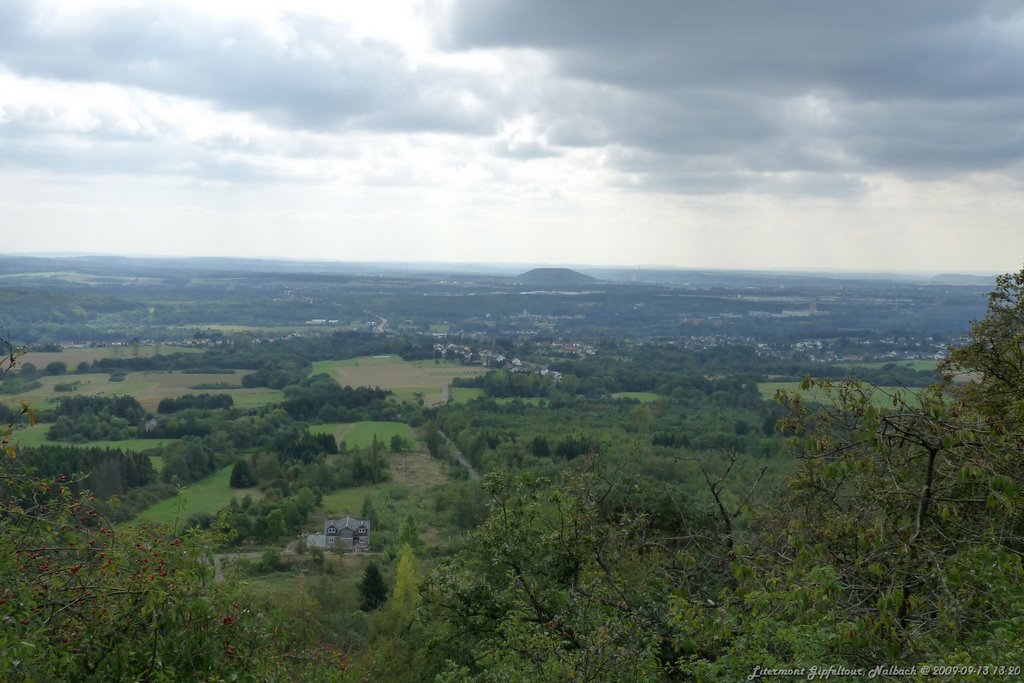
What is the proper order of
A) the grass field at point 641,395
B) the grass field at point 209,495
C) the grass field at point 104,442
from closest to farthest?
the grass field at point 209,495 < the grass field at point 104,442 < the grass field at point 641,395

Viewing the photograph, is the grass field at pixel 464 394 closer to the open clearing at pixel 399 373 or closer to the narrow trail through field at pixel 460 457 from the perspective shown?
the open clearing at pixel 399 373

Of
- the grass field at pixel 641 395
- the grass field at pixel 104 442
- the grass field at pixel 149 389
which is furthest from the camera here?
the grass field at pixel 641 395

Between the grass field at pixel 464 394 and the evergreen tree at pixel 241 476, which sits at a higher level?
the grass field at pixel 464 394

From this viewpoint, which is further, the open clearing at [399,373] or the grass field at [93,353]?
the grass field at [93,353]

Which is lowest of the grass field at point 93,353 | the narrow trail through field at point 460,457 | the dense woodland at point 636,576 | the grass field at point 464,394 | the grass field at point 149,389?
the narrow trail through field at point 460,457

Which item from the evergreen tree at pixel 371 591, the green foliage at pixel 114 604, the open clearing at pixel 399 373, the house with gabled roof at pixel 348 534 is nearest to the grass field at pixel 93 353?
the open clearing at pixel 399 373

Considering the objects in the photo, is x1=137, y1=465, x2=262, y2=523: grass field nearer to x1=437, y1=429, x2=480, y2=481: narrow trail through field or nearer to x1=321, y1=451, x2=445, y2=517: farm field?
x1=321, y1=451, x2=445, y2=517: farm field

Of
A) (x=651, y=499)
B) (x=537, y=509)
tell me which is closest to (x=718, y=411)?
(x=651, y=499)
